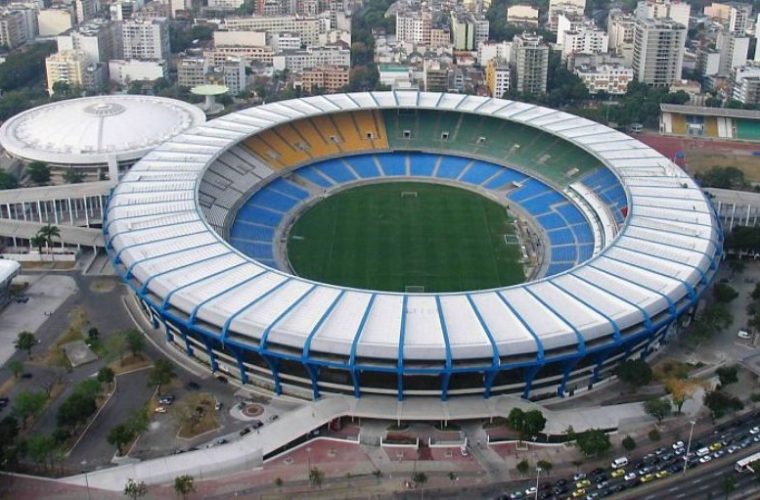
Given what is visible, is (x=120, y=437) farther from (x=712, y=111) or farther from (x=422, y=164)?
(x=712, y=111)

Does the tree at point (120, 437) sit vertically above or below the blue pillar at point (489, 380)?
below

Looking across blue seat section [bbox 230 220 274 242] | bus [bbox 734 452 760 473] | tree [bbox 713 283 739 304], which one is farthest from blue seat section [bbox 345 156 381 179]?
bus [bbox 734 452 760 473]

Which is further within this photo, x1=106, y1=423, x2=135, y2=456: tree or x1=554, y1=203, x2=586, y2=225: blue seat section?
x1=554, y1=203, x2=586, y2=225: blue seat section

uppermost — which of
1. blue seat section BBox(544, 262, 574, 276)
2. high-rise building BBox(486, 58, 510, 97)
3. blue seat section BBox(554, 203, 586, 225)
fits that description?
high-rise building BBox(486, 58, 510, 97)

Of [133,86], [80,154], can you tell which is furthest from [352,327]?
[133,86]

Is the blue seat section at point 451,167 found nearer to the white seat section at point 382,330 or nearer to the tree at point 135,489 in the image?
the white seat section at point 382,330

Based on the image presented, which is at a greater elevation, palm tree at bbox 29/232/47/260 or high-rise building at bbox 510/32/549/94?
high-rise building at bbox 510/32/549/94

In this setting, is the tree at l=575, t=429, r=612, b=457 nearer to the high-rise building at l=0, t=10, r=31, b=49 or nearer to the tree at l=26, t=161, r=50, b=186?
the tree at l=26, t=161, r=50, b=186

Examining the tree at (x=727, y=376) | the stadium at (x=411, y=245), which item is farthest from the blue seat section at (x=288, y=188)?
the tree at (x=727, y=376)
